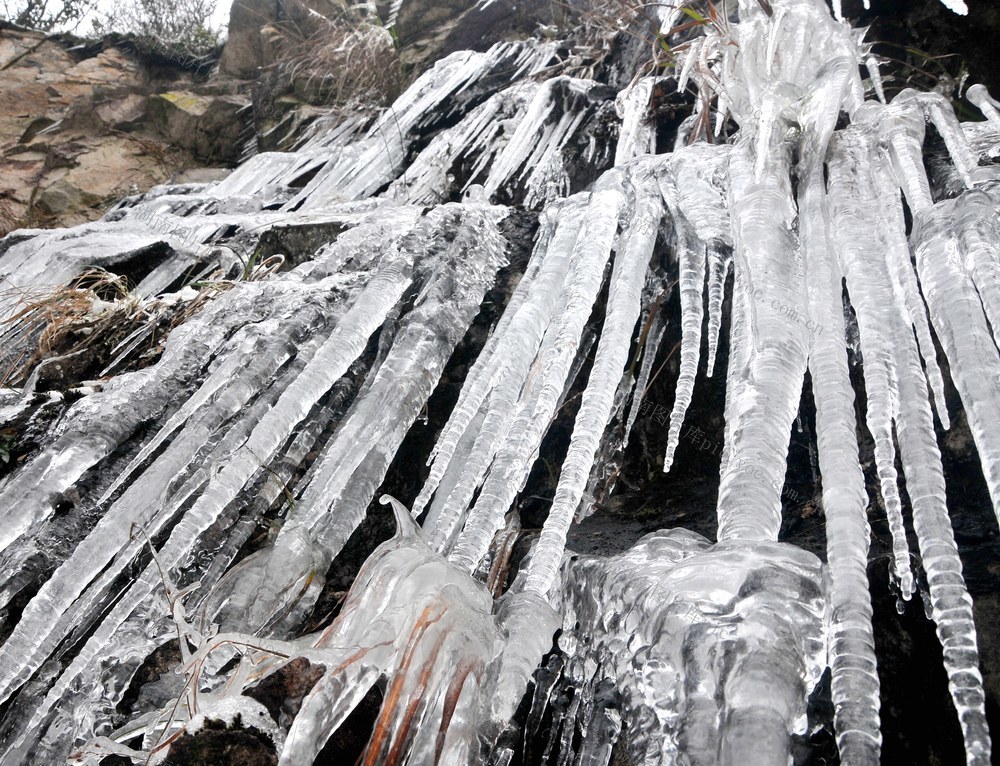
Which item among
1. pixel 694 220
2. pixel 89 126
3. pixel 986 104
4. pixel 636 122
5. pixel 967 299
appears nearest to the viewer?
pixel 967 299

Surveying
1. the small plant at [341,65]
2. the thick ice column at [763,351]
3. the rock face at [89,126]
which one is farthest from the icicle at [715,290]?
the rock face at [89,126]

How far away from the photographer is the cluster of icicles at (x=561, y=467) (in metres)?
1.10

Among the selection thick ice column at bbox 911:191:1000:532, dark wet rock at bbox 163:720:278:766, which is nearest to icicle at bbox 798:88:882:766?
thick ice column at bbox 911:191:1000:532

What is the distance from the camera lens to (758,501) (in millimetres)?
1277

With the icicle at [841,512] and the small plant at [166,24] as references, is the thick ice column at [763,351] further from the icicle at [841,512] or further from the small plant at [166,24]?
the small plant at [166,24]

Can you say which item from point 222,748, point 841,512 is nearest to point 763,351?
point 841,512

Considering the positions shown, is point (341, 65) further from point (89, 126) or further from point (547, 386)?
point (547, 386)

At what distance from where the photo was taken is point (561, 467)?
7.05 feet

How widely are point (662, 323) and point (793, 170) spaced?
65 cm

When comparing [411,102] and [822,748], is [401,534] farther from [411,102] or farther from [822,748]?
[411,102]

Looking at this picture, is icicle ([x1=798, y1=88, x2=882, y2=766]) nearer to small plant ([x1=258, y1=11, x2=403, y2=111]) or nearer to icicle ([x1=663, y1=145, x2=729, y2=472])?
icicle ([x1=663, y1=145, x2=729, y2=472])

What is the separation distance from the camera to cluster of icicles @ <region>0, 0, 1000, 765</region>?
110cm

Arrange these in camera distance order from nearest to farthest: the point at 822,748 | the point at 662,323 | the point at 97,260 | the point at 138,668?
the point at 822,748, the point at 138,668, the point at 662,323, the point at 97,260

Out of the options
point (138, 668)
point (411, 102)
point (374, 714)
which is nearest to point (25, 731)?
point (138, 668)
